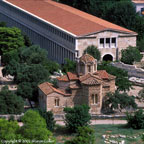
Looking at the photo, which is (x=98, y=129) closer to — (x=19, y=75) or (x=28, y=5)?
(x=19, y=75)

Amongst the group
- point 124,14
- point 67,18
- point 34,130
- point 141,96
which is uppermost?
point 124,14

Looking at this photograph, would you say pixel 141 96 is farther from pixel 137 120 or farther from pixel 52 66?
pixel 52 66

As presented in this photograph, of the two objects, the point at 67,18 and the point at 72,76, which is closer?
the point at 72,76

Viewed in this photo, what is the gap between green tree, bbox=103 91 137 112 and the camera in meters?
76.8

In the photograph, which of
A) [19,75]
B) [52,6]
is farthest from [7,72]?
[52,6]

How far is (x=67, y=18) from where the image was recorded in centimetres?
11019

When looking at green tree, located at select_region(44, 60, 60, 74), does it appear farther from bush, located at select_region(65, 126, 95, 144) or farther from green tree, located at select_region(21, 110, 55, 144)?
green tree, located at select_region(21, 110, 55, 144)

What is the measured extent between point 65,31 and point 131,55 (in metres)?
10.2

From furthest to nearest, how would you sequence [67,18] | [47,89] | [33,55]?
[67,18], [33,55], [47,89]

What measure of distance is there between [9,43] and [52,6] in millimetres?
18650

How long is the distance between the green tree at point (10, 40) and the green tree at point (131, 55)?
1575 centimetres

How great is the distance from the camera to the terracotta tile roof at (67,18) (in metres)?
101

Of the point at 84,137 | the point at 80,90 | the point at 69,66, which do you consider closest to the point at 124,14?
the point at 69,66

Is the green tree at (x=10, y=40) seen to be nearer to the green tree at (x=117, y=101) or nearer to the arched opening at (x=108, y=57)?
the arched opening at (x=108, y=57)
